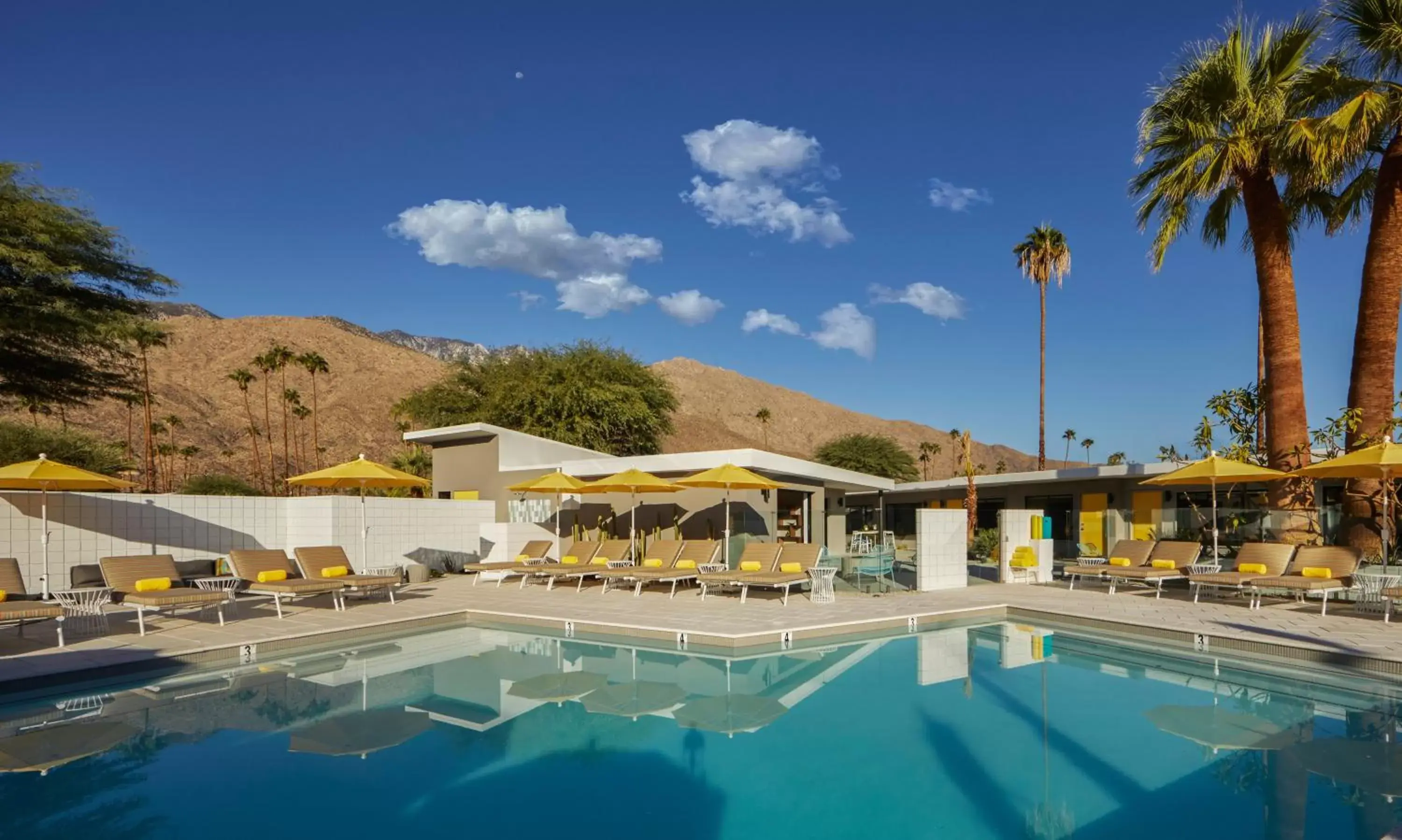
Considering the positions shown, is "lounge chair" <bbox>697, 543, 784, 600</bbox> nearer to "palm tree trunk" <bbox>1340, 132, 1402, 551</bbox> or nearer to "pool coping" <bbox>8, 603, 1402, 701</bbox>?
"pool coping" <bbox>8, 603, 1402, 701</bbox>

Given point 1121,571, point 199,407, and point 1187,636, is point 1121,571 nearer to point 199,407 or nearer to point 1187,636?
point 1187,636

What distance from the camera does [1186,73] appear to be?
526 inches

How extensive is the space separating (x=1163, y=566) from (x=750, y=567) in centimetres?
671

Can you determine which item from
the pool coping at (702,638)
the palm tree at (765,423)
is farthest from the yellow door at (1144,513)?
the palm tree at (765,423)

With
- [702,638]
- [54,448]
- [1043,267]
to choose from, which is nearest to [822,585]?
[702,638]

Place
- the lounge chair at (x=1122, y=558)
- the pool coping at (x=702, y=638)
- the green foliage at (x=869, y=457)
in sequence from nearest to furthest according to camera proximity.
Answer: the pool coping at (x=702, y=638), the lounge chair at (x=1122, y=558), the green foliage at (x=869, y=457)

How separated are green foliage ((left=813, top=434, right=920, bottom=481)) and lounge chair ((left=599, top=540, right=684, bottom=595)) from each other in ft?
123

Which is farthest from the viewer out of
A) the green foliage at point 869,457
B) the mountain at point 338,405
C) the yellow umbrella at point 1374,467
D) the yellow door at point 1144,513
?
the green foliage at point 869,457

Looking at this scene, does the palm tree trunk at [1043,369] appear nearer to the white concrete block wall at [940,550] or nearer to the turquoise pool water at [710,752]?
the white concrete block wall at [940,550]

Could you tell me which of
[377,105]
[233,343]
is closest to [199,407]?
[233,343]

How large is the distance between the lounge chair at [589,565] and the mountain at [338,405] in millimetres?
37251

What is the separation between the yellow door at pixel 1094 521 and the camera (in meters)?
19.4

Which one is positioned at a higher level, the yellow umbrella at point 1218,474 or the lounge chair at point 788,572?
the yellow umbrella at point 1218,474

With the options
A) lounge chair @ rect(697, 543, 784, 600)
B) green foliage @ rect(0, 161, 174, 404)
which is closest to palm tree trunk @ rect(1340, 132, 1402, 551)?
lounge chair @ rect(697, 543, 784, 600)
